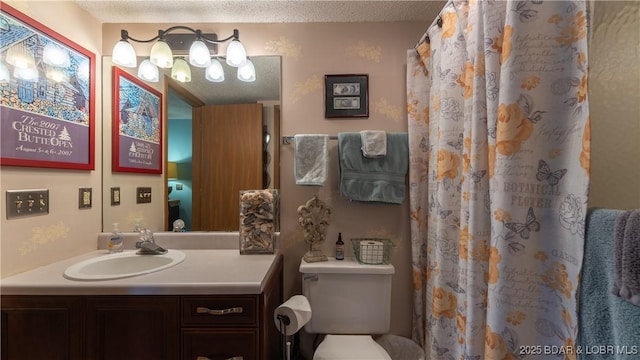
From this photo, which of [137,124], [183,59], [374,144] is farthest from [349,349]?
[183,59]

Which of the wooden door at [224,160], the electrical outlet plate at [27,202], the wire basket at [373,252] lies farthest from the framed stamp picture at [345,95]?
the electrical outlet plate at [27,202]

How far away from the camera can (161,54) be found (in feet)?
4.63

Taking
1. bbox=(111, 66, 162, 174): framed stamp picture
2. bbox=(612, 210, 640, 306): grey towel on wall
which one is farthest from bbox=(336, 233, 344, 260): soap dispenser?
bbox=(111, 66, 162, 174): framed stamp picture

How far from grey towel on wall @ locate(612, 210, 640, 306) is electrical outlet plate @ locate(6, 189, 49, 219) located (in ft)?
6.49

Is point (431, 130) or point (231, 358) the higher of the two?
point (431, 130)

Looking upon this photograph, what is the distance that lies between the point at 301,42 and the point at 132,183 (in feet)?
4.41

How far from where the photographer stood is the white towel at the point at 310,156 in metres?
1.40

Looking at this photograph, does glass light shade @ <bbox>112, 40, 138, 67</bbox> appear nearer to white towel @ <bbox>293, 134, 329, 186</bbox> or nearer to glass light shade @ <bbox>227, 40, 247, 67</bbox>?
glass light shade @ <bbox>227, 40, 247, 67</bbox>

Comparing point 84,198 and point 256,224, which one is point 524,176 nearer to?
point 256,224

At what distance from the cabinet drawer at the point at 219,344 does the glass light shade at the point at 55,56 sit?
137cm

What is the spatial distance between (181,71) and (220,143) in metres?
0.49

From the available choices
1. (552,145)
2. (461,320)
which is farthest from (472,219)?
(461,320)

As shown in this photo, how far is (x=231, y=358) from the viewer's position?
958 mm

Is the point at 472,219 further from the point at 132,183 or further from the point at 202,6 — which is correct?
the point at 132,183
